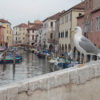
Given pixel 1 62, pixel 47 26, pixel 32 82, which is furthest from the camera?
pixel 47 26

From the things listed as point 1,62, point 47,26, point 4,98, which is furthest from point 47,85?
point 47,26

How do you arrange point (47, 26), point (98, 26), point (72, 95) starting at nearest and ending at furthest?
point (72, 95)
point (98, 26)
point (47, 26)

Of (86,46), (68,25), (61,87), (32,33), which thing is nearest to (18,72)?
(68,25)

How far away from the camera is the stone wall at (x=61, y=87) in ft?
13.5

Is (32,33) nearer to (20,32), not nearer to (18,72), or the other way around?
(20,32)

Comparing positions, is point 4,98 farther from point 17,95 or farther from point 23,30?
point 23,30

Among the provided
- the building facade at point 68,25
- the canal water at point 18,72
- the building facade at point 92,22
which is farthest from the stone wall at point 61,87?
the building facade at point 68,25

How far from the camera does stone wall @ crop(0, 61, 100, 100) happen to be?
13.5ft

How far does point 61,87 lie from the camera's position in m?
4.49

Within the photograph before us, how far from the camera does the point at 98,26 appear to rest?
82.8 feet

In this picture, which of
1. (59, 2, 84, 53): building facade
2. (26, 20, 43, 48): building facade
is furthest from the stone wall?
(26, 20, 43, 48): building facade

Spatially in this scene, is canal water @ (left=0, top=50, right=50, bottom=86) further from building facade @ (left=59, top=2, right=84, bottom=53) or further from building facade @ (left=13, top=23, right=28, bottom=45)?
building facade @ (left=13, top=23, right=28, bottom=45)

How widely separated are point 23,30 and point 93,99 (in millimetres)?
118548

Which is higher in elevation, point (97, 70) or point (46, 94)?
point (97, 70)
